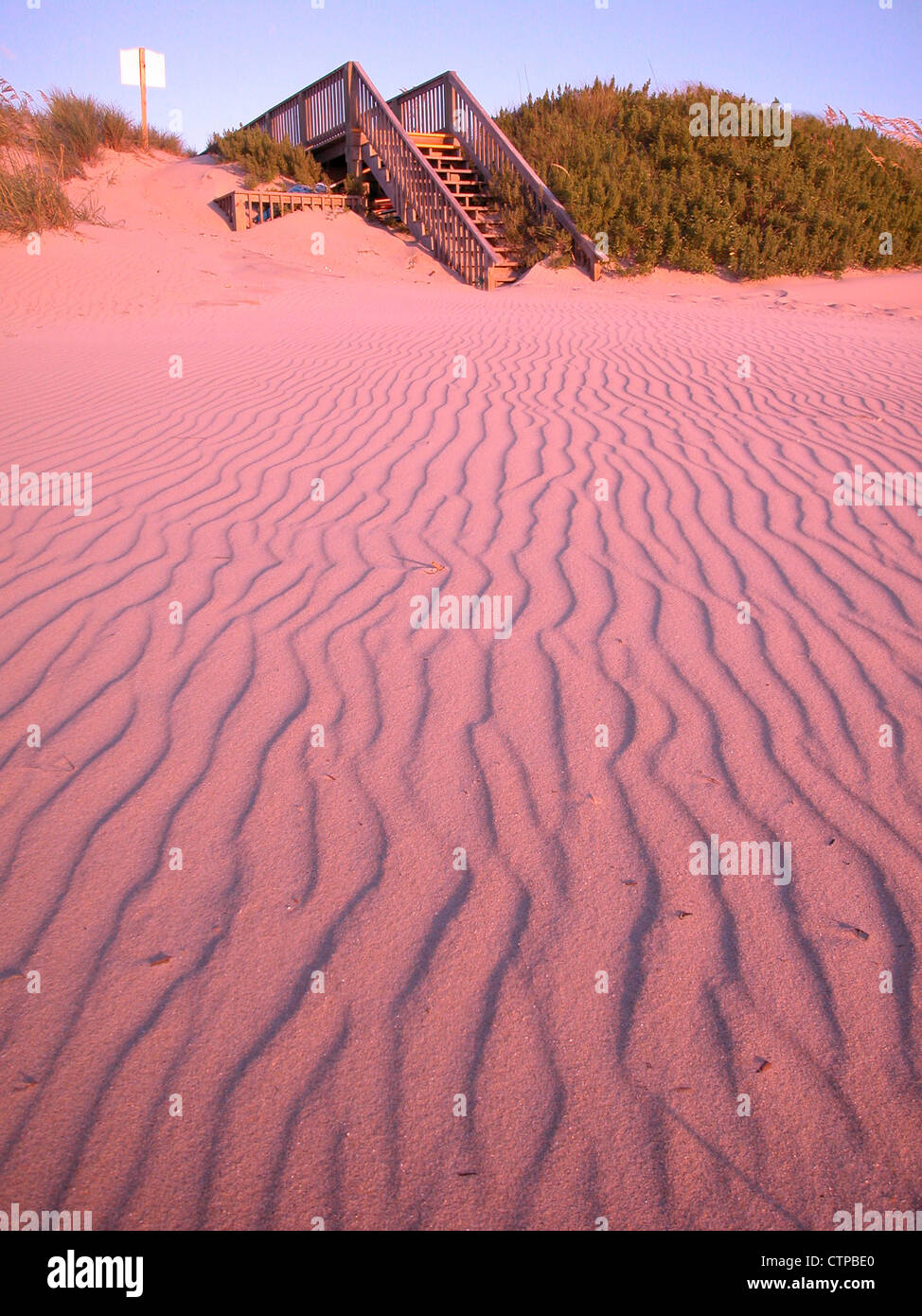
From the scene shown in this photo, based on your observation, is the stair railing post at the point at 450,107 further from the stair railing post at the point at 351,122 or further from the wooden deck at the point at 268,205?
the wooden deck at the point at 268,205

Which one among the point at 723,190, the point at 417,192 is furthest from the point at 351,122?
the point at 723,190

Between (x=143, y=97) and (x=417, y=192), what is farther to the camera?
(x=143, y=97)

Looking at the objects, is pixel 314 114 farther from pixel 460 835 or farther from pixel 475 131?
pixel 460 835

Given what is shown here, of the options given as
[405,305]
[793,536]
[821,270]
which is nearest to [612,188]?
[821,270]

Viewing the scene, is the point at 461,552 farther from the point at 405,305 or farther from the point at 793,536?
the point at 405,305

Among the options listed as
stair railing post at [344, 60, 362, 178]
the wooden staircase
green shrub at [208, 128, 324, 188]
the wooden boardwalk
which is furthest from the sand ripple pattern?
green shrub at [208, 128, 324, 188]

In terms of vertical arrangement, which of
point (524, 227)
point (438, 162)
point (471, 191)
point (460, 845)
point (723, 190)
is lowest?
point (460, 845)

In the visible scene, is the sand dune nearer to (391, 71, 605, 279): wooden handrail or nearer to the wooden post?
(391, 71, 605, 279): wooden handrail
